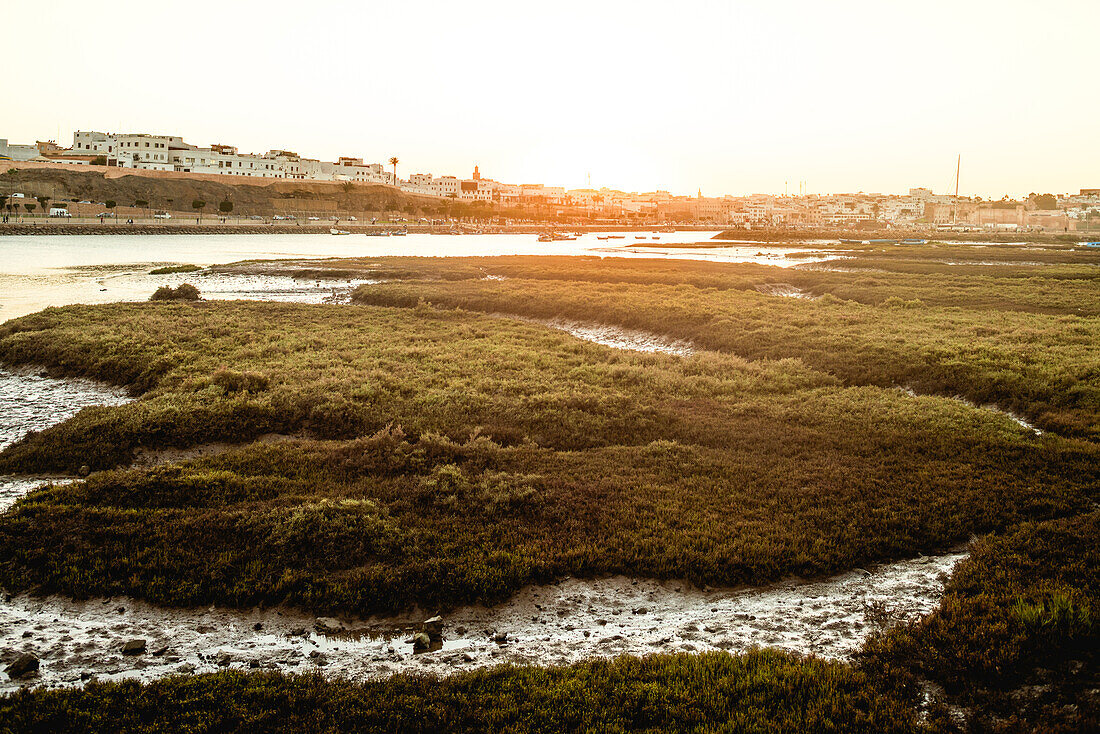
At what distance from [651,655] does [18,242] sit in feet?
367

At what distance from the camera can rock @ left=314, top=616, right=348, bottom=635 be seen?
941 cm

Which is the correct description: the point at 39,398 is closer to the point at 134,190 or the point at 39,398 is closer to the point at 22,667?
the point at 22,667

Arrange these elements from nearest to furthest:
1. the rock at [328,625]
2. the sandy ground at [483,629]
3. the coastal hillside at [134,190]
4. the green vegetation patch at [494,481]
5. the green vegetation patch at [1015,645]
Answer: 1. the green vegetation patch at [1015,645]
2. the sandy ground at [483,629]
3. the rock at [328,625]
4. the green vegetation patch at [494,481]
5. the coastal hillside at [134,190]

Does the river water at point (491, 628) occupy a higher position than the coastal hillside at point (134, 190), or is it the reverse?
the coastal hillside at point (134, 190)

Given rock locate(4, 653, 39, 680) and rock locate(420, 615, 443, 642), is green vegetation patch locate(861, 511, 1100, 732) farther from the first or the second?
rock locate(4, 653, 39, 680)

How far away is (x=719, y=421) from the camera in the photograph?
721 inches

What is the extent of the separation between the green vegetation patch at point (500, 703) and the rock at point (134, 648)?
2.84 ft

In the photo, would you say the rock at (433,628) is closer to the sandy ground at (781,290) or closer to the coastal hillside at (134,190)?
the sandy ground at (781,290)

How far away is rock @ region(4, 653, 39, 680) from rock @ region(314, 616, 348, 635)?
3.20 m

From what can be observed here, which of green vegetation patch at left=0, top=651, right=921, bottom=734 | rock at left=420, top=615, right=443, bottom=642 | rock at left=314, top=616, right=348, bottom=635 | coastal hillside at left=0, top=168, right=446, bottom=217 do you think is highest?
coastal hillside at left=0, top=168, right=446, bottom=217

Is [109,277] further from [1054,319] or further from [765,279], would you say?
[1054,319]

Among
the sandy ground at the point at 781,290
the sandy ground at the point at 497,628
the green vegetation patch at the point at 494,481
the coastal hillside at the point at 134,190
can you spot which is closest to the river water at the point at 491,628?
the sandy ground at the point at 497,628

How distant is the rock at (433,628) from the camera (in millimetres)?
9297

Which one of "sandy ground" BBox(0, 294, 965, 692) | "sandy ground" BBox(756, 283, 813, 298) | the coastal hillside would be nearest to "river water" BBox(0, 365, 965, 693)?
"sandy ground" BBox(0, 294, 965, 692)
